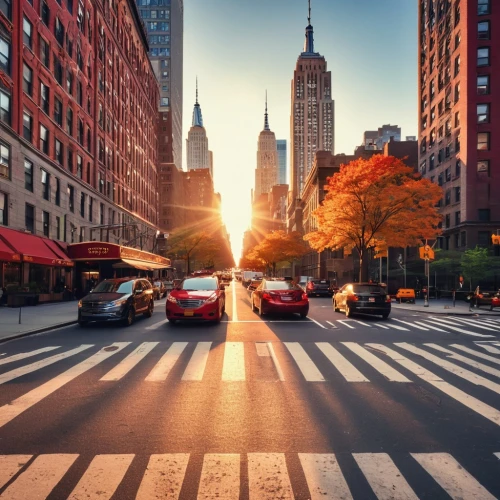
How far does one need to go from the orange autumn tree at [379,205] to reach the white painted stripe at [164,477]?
98.9 ft

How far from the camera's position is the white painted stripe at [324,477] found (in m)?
3.62

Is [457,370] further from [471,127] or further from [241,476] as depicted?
[471,127]

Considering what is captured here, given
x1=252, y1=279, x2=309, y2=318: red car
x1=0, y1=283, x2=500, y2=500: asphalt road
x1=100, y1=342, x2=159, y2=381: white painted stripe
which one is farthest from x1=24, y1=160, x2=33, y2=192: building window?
x1=100, y1=342, x2=159, y2=381: white painted stripe

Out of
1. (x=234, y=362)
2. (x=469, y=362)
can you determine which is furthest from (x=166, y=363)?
(x=469, y=362)

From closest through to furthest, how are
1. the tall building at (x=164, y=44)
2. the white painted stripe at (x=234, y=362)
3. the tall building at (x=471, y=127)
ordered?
1. the white painted stripe at (x=234, y=362)
2. the tall building at (x=471, y=127)
3. the tall building at (x=164, y=44)

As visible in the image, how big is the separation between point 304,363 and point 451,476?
5.03 metres

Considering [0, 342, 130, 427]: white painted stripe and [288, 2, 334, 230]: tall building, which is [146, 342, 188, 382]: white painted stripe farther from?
[288, 2, 334, 230]: tall building

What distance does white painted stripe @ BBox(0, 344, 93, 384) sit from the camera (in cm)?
767

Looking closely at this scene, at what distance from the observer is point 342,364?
878 cm

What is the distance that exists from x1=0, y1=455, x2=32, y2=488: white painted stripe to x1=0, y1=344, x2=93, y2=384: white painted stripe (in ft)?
11.7

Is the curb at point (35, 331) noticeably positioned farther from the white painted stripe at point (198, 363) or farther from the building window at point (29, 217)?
the building window at point (29, 217)

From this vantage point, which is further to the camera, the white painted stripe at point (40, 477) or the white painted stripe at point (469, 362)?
the white painted stripe at point (469, 362)

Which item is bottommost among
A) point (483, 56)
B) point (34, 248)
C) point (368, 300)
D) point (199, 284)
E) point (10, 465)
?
point (10, 465)

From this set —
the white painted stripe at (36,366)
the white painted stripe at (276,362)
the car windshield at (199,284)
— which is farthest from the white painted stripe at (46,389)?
the car windshield at (199,284)
